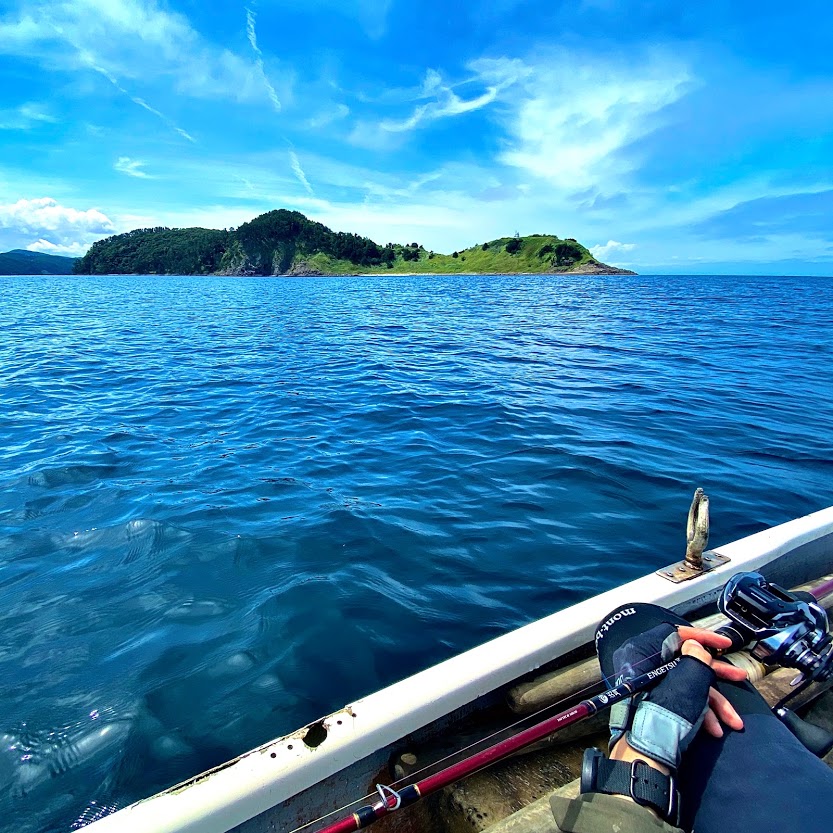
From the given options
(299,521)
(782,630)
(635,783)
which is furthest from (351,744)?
(299,521)

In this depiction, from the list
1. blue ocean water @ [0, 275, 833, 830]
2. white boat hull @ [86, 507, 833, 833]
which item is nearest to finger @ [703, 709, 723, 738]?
white boat hull @ [86, 507, 833, 833]

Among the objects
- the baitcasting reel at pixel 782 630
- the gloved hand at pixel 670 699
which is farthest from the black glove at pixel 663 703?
the baitcasting reel at pixel 782 630

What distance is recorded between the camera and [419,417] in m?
11.2

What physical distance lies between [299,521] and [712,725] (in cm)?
518

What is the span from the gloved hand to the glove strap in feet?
0.26

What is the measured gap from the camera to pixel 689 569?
4105 mm

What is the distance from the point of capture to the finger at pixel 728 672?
2648 mm

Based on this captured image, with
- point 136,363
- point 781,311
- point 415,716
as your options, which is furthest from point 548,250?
point 415,716

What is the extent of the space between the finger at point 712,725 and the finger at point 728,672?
0.95ft

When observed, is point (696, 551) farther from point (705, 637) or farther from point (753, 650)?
point (705, 637)

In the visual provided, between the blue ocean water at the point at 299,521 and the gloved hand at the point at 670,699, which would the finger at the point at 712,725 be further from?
the blue ocean water at the point at 299,521

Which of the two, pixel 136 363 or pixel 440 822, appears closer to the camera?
pixel 440 822

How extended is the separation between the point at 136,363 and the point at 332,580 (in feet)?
48.7

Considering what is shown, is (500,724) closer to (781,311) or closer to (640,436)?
(640,436)
